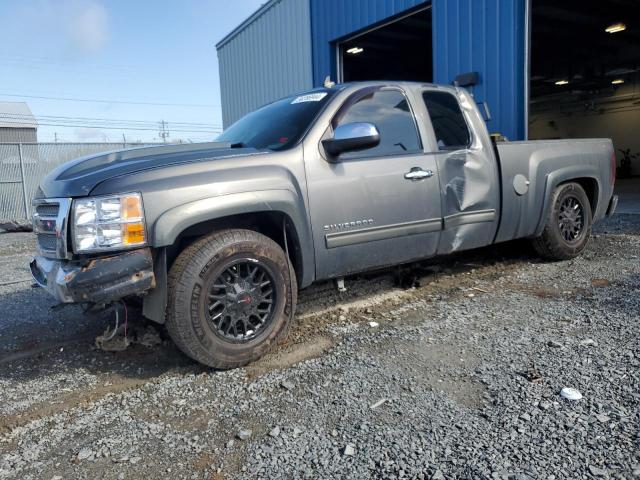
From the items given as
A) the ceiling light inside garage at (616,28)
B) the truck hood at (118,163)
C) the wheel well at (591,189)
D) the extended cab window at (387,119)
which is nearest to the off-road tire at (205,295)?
the truck hood at (118,163)

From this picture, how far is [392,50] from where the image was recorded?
14.5m

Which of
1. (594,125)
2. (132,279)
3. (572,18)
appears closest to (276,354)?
(132,279)

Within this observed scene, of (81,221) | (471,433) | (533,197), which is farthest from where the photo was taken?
(533,197)

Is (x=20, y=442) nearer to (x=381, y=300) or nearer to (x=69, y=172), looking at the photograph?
(x=69, y=172)

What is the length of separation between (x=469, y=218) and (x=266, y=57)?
1193cm

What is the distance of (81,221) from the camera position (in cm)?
282

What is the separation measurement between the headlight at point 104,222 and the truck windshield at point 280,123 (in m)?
1.18

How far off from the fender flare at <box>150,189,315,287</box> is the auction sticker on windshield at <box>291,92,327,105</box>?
39.8 inches

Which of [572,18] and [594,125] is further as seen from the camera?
[594,125]

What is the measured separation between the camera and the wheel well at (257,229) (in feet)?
10.4

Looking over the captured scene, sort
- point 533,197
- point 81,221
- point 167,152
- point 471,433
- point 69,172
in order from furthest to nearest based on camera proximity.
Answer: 1. point 533,197
2. point 167,152
3. point 69,172
4. point 81,221
5. point 471,433

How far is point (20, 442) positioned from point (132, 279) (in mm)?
956

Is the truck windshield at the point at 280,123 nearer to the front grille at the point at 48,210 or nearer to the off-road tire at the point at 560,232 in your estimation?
the front grille at the point at 48,210

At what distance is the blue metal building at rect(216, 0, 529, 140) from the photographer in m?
8.16
